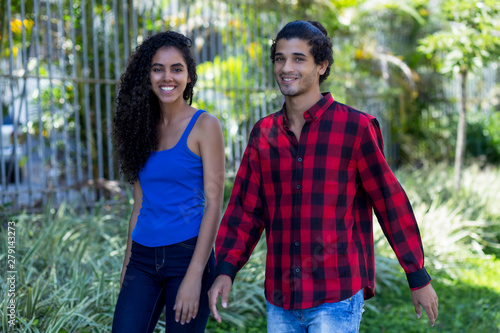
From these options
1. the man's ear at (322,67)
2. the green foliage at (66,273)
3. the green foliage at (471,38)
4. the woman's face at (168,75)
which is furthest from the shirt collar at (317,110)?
the green foliage at (471,38)

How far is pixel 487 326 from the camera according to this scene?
15.1 feet

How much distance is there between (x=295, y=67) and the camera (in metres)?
2.37

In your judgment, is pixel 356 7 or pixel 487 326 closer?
pixel 487 326

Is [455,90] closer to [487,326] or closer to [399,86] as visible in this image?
[399,86]

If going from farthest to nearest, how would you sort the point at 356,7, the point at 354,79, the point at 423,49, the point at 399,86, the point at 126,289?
the point at 399,86 → the point at 354,79 → the point at 356,7 → the point at 423,49 → the point at 126,289

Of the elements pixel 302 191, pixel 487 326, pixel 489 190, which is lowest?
pixel 487 326

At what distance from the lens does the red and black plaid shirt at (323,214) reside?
2.26 metres

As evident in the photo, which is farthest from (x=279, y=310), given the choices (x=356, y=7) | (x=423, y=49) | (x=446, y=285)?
(x=356, y=7)

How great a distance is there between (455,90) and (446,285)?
8.73 meters

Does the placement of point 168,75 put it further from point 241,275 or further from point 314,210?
point 241,275

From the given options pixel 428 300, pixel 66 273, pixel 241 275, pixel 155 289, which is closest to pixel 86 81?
pixel 66 273

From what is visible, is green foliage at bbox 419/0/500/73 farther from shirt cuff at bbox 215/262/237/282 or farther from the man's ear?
shirt cuff at bbox 215/262/237/282

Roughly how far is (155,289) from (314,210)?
2.46ft

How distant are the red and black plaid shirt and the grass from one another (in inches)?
61.5
